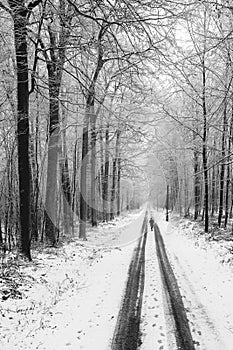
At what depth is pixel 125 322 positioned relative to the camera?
21.6 feet

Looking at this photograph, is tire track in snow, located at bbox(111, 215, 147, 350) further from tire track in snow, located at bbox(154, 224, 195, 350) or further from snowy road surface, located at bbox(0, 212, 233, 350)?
tire track in snow, located at bbox(154, 224, 195, 350)

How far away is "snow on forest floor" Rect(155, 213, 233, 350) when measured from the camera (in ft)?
20.0

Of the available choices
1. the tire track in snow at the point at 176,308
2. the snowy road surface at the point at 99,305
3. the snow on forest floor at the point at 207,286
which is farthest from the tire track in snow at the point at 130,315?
the snow on forest floor at the point at 207,286

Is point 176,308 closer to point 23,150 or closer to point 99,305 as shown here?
point 99,305

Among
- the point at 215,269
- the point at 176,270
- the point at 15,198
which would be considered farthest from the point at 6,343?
the point at 15,198

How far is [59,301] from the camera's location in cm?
797

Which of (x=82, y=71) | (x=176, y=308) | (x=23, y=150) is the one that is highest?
(x=82, y=71)

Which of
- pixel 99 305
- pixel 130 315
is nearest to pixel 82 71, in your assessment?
pixel 99 305

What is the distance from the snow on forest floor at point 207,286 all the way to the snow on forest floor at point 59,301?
1.85 meters

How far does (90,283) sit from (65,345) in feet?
13.7

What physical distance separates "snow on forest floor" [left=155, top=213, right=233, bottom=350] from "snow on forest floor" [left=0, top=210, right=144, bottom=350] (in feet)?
6.08

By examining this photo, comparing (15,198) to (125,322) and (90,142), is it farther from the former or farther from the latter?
(125,322)

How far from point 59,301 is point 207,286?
447 cm

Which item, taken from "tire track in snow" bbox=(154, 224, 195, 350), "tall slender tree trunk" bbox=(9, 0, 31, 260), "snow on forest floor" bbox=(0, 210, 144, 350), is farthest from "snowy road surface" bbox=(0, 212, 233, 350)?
"tall slender tree trunk" bbox=(9, 0, 31, 260)
